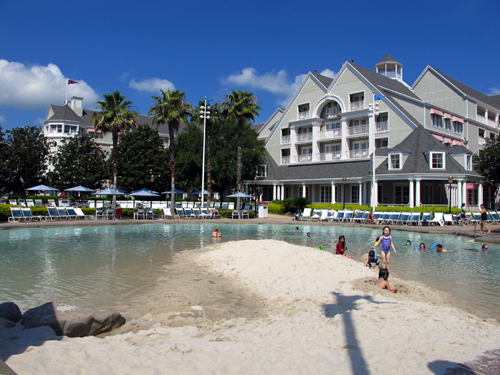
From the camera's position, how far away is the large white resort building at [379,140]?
1323 inches

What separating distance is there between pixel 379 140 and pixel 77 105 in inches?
1984

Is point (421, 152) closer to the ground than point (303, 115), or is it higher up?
closer to the ground

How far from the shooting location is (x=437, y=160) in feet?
109

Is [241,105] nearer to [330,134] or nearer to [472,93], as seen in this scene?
[330,134]

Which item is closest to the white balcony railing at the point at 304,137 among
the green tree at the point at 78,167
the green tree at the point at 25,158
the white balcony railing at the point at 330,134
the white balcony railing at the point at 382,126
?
the white balcony railing at the point at 330,134

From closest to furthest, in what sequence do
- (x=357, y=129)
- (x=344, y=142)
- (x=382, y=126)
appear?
(x=382, y=126) < (x=357, y=129) < (x=344, y=142)

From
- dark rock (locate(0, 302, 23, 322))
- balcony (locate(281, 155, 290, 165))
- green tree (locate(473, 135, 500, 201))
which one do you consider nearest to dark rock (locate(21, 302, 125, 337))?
dark rock (locate(0, 302, 23, 322))

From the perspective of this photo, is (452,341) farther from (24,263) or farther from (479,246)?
(479,246)

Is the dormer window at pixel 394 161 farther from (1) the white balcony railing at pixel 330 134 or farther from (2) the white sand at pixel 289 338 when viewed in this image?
(2) the white sand at pixel 289 338

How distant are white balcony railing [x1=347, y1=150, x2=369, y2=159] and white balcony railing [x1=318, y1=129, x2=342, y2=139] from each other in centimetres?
244

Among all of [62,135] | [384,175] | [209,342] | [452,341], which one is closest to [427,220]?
[384,175]

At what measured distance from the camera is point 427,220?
88.6 feet

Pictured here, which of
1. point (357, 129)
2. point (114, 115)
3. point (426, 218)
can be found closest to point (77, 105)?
point (114, 115)

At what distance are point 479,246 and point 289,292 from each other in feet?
44.0
